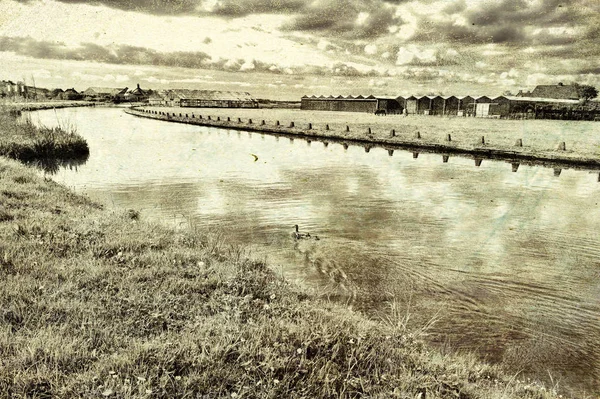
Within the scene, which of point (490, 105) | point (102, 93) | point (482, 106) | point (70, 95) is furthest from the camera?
point (102, 93)

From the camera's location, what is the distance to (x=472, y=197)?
1300cm

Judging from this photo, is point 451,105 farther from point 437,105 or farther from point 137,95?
point 137,95

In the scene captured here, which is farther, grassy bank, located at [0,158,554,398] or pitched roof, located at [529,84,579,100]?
pitched roof, located at [529,84,579,100]

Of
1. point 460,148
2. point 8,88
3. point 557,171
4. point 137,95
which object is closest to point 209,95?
point 137,95

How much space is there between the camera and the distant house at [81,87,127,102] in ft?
525

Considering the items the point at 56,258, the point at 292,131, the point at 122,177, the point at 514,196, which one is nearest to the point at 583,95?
the point at 292,131

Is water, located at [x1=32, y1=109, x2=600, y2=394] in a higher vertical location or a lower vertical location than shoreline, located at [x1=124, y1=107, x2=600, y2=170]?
lower

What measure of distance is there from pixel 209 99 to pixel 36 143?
120634 mm

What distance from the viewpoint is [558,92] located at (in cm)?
9350

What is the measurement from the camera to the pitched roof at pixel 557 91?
90.1 m

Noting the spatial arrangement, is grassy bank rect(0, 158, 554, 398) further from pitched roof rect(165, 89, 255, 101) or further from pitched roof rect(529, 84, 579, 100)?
pitched roof rect(165, 89, 255, 101)

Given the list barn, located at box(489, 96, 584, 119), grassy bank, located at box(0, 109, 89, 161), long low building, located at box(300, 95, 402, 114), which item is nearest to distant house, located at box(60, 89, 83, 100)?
long low building, located at box(300, 95, 402, 114)

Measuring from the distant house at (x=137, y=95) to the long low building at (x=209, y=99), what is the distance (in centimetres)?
1698

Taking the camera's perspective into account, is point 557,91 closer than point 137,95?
Yes
